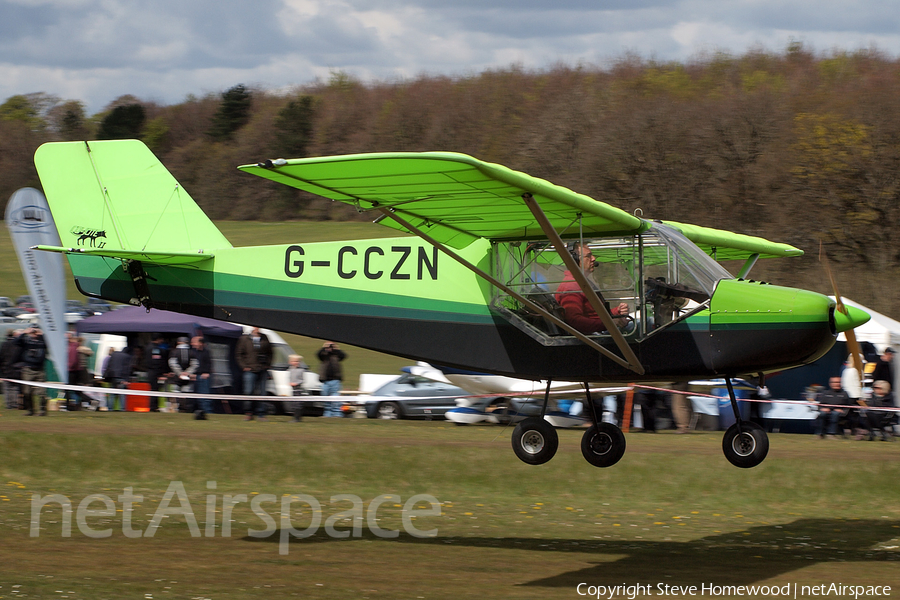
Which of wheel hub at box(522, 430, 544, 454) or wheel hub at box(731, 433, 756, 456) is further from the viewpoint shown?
wheel hub at box(522, 430, 544, 454)

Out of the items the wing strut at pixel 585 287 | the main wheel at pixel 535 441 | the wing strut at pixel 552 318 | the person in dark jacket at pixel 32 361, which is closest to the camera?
the wing strut at pixel 585 287

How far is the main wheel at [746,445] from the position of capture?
10.1 meters

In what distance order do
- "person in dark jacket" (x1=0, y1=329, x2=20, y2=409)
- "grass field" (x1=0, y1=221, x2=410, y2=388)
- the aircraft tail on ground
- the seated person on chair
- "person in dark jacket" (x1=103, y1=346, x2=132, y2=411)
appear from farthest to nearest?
1. "grass field" (x1=0, y1=221, x2=410, y2=388)
2. "person in dark jacket" (x1=103, y1=346, x2=132, y2=411)
3. "person in dark jacket" (x1=0, y1=329, x2=20, y2=409)
4. the aircraft tail on ground
5. the seated person on chair

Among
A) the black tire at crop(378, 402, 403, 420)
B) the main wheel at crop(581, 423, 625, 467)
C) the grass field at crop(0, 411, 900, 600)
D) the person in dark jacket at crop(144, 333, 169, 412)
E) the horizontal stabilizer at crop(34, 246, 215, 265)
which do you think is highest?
the horizontal stabilizer at crop(34, 246, 215, 265)

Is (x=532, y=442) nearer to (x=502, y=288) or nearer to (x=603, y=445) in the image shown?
(x=603, y=445)

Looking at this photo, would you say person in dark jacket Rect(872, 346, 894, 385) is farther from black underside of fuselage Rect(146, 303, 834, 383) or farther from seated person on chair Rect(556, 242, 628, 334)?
seated person on chair Rect(556, 242, 628, 334)

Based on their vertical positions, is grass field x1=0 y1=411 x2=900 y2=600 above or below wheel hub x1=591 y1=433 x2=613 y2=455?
below

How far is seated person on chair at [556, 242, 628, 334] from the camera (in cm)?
1000

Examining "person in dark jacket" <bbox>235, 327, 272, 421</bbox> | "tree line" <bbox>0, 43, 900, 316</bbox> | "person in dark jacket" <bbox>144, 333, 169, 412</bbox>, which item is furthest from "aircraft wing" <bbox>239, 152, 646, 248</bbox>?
"tree line" <bbox>0, 43, 900, 316</bbox>

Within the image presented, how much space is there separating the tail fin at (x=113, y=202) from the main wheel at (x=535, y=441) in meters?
4.64

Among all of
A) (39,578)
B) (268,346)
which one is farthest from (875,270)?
(39,578)

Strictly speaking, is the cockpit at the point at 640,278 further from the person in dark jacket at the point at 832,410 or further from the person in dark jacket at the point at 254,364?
the person in dark jacket at the point at 254,364

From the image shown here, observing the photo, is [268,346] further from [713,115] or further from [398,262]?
[713,115]

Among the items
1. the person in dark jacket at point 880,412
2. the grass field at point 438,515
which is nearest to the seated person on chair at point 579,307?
the grass field at point 438,515
